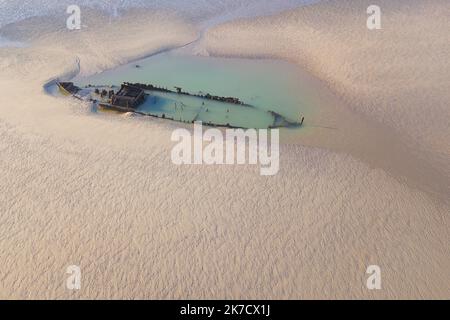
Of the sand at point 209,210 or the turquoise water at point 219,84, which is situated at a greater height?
the turquoise water at point 219,84

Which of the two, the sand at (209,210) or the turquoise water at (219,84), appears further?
the turquoise water at (219,84)

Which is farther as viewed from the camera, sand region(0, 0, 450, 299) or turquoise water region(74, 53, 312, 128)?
turquoise water region(74, 53, 312, 128)

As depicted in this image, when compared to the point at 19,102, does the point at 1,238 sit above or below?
below

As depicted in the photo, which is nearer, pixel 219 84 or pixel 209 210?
pixel 209 210

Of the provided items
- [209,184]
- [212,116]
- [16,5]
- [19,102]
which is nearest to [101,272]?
[209,184]

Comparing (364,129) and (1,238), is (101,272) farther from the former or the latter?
(364,129)
